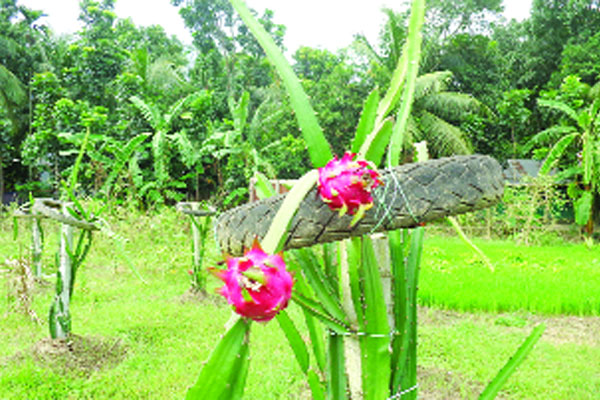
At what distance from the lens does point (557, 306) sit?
13.3 ft

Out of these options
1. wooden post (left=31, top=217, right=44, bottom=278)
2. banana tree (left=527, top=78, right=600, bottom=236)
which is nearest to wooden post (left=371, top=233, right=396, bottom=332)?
wooden post (left=31, top=217, right=44, bottom=278)

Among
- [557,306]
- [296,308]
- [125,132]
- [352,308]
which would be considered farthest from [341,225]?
[125,132]

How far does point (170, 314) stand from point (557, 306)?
132 inches

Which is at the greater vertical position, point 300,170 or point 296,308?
point 300,170

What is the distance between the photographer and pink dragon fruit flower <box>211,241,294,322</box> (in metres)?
0.58

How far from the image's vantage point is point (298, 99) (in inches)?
36.9

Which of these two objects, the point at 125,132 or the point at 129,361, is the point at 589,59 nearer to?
the point at 125,132

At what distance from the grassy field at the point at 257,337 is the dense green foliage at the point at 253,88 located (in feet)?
18.5

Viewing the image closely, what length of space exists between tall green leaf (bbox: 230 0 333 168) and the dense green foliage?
29.8 ft

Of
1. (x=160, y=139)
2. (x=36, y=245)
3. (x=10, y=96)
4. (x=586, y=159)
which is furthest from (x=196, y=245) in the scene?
(x=10, y=96)

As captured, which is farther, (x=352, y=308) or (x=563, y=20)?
(x=563, y=20)

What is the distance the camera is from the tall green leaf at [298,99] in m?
0.92

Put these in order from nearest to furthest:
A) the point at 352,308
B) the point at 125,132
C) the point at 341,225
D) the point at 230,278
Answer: the point at 230,278 → the point at 341,225 → the point at 352,308 → the point at 125,132

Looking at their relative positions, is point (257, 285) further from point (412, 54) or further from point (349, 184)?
point (412, 54)
